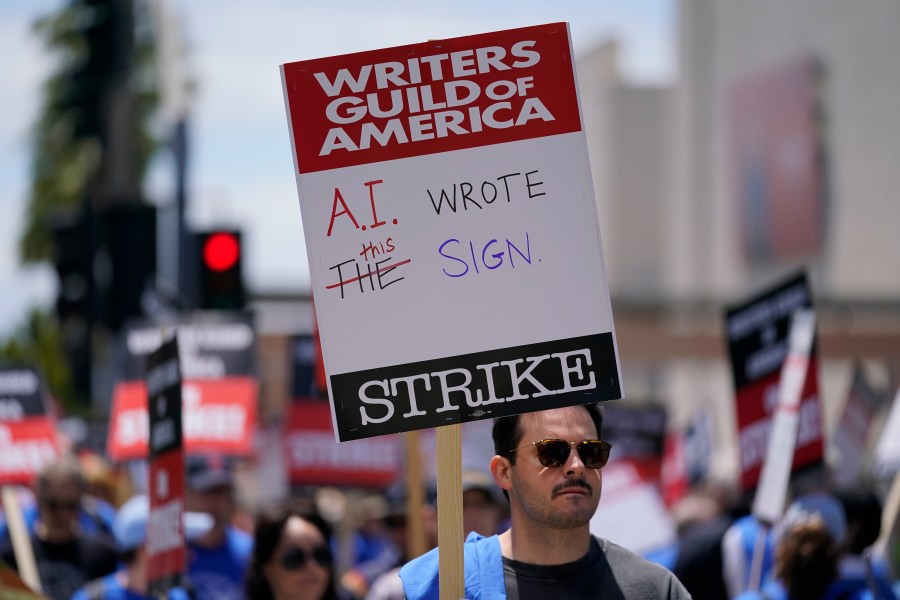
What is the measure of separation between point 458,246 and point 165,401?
7.62 feet

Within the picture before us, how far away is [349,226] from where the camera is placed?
3953 millimetres

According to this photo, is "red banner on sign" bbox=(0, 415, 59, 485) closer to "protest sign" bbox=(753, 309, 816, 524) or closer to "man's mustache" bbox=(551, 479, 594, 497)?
"protest sign" bbox=(753, 309, 816, 524)

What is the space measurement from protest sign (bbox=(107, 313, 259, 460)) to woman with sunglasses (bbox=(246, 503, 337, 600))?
3.30m

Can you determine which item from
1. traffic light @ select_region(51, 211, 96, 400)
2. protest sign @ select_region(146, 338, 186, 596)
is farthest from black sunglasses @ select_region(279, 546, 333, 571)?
traffic light @ select_region(51, 211, 96, 400)

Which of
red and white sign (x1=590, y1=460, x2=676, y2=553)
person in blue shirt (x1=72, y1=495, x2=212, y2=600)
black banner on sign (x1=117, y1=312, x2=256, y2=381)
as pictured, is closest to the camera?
person in blue shirt (x1=72, y1=495, x2=212, y2=600)

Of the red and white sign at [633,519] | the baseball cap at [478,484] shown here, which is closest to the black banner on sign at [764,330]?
the red and white sign at [633,519]

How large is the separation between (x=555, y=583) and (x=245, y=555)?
13.2 ft

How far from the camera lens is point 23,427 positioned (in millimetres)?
10164

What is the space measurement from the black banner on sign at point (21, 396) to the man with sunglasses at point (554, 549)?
22.5ft

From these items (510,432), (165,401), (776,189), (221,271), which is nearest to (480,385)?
(510,432)

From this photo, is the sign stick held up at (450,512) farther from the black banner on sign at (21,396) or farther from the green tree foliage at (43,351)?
the green tree foliage at (43,351)

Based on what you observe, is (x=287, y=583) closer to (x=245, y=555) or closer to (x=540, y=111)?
(x=245, y=555)

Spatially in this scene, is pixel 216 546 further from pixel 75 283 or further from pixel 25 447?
pixel 75 283

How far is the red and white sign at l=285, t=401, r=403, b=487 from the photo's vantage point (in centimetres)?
1084
